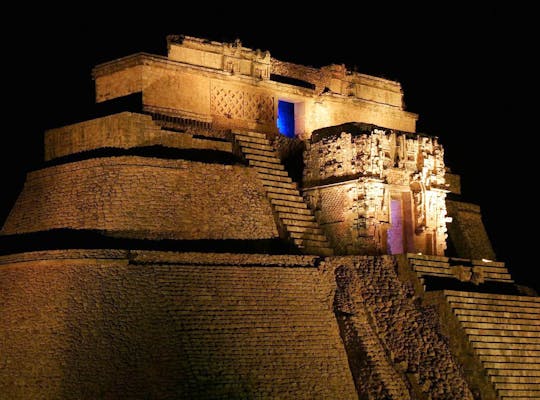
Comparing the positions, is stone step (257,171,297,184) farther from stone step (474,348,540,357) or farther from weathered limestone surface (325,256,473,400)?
stone step (474,348,540,357)

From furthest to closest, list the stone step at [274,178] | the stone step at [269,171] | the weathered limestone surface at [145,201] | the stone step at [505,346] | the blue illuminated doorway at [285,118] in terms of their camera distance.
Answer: the blue illuminated doorway at [285,118], the stone step at [269,171], the stone step at [274,178], the stone step at [505,346], the weathered limestone surface at [145,201]

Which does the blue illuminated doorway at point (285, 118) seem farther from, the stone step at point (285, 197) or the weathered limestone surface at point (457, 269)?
the weathered limestone surface at point (457, 269)

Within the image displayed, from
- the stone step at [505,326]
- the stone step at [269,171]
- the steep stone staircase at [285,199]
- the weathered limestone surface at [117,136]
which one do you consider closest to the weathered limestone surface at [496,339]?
the stone step at [505,326]

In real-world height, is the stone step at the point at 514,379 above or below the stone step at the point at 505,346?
below

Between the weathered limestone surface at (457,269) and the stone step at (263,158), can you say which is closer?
the weathered limestone surface at (457,269)

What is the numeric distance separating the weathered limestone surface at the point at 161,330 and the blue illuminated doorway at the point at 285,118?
41.4 feet

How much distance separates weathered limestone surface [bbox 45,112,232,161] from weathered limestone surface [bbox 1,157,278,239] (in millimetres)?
1173

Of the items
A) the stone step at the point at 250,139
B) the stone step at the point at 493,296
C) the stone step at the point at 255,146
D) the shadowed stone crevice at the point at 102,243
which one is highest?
the stone step at the point at 250,139

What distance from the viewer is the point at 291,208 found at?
2986cm

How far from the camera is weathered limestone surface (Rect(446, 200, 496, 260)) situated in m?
37.9

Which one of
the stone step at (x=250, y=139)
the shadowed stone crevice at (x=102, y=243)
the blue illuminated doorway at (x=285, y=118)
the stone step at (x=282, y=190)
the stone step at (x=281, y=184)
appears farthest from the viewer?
the blue illuminated doorway at (x=285, y=118)

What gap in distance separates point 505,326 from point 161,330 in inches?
391

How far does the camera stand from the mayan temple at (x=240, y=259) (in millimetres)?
22719

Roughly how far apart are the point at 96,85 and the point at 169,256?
30.5ft
